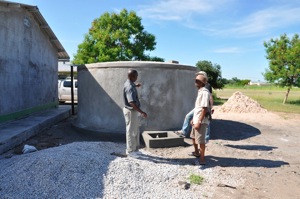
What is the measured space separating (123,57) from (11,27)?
1561cm

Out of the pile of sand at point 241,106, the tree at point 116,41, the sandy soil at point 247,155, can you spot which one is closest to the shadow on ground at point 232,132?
the sandy soil at point 247,155

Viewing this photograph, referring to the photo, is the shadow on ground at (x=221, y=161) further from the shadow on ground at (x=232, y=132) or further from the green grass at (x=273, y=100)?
the green grass at (x=273, y=100)

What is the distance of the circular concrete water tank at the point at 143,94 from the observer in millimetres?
8273

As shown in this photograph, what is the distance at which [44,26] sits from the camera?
12000 mm

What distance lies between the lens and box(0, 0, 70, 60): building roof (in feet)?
30.5

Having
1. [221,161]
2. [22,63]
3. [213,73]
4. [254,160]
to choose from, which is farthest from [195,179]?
[213,73]

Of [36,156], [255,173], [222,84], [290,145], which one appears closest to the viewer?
[36,156]

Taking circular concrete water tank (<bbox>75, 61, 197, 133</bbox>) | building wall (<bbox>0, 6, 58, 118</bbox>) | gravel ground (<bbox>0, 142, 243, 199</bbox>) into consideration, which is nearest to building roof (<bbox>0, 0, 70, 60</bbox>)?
building wall (<bbox>0, 6, 58, 118</bbox>)

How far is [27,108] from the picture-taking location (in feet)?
34.3

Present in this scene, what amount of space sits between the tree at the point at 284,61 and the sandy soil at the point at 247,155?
14.1 meters

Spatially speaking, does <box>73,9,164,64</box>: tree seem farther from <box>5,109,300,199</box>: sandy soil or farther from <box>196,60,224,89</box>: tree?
<box>5,109,300,199</box>: sandy soil

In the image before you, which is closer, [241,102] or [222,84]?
[241,102]

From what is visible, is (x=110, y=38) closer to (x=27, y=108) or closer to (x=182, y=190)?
(x=27, y=108)

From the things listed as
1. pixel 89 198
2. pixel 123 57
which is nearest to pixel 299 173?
pixel 89 198
